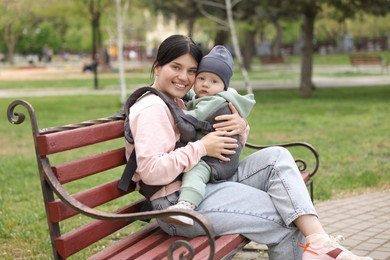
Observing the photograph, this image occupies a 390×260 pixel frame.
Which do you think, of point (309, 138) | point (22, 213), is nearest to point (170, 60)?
point (22, 213)

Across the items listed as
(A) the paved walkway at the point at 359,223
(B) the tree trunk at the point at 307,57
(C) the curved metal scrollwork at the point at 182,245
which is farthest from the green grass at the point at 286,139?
(C) the curved metal scrollwork at the point at 182,245

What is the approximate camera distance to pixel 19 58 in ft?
258

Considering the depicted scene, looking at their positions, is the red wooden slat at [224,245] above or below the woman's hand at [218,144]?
below

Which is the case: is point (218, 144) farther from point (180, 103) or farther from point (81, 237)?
point (81, 237)

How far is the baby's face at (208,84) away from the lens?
3.75 metres

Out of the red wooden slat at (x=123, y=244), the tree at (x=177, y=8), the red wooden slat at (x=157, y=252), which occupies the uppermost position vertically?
the tree at (x=177, y=8)

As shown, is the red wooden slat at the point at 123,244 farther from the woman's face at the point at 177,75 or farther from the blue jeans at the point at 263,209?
the woman's face at the point at 177,75

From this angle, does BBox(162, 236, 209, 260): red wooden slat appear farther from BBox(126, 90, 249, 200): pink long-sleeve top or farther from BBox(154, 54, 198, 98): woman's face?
BBox(154, 54, 198, 98): woman's face

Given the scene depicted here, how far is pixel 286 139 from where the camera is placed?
11047 millimetres

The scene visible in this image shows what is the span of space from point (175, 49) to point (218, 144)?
0.56 m

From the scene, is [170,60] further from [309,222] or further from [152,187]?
[309,222]

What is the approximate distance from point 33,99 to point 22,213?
1581 centimetres

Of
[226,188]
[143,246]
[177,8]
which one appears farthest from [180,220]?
[177,8]

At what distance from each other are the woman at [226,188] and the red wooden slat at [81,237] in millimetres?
280
